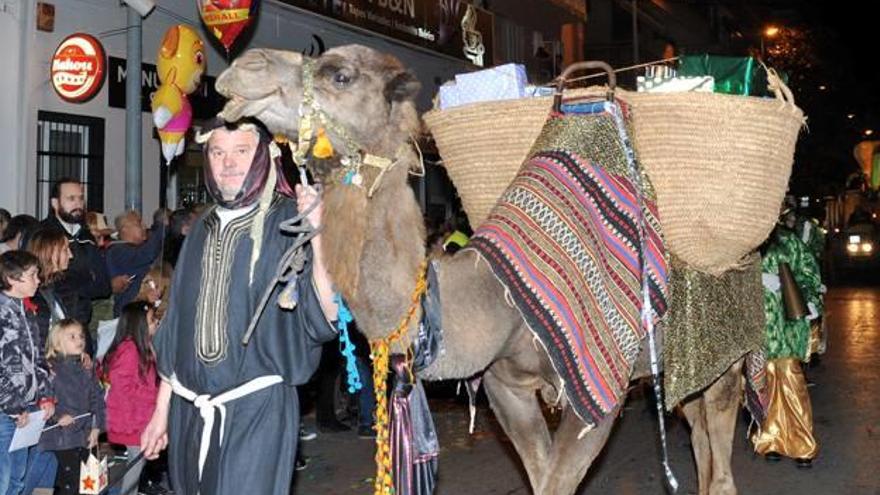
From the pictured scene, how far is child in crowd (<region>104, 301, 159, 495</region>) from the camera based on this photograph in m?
7.34

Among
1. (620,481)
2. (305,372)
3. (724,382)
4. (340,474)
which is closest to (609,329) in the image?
(305,372)

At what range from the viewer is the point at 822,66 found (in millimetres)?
36219

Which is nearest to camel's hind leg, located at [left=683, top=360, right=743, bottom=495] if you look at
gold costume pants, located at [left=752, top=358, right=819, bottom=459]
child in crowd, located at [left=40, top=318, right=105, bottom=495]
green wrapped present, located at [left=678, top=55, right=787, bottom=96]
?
green wrapped present, located at [left=678, top=55, right=787, bottom=96]

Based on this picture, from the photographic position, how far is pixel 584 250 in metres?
4.67

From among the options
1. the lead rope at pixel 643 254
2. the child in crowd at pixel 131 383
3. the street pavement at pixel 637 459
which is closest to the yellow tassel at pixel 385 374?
the lead rope at pixel 643 254

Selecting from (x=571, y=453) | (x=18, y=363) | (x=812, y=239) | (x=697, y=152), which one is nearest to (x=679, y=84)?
(x=697, y=152)

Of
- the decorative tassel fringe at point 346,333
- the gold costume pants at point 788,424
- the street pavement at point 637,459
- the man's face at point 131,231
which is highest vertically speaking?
the man's face at point 131,231

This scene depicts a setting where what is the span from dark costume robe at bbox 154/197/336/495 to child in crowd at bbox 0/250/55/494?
2.59 meters

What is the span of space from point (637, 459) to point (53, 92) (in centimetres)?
854

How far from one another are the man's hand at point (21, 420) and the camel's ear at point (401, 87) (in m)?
3.68

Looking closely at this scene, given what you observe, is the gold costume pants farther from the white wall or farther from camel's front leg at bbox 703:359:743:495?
the white wall

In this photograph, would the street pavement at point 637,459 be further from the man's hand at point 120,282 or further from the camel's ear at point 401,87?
the camel's ear at point 401,87

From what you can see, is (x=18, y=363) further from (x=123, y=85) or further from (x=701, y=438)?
(x=123, y=85)

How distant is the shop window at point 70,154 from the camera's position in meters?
13.2
